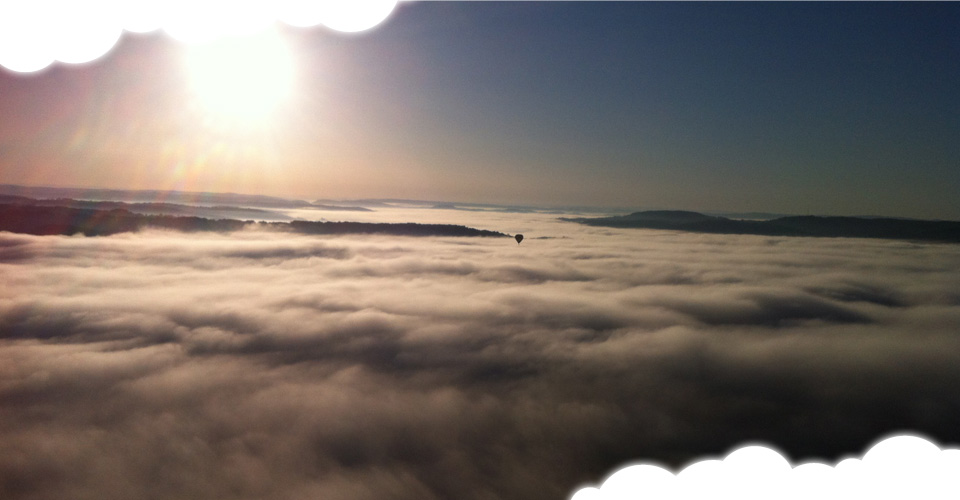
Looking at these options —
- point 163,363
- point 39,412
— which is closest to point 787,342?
point 163,363

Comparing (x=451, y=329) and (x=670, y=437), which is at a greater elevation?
(x=451, y=329)

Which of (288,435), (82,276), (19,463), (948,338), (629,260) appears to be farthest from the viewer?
(629,260)

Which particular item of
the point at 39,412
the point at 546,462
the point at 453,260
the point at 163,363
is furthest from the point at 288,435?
the point at 453,260

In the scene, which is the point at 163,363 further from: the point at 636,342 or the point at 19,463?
the point at 636,342

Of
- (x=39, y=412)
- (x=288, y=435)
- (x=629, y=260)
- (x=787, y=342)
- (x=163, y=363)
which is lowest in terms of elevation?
(x=288, y=435)

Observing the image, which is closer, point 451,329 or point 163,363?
point 163,363

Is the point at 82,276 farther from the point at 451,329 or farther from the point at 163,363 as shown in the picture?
the point at 451,329

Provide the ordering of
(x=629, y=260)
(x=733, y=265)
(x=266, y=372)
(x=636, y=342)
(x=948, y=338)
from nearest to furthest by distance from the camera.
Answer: (x=266, y=372) < (x=636, y=342) < (x=948, y=338) < (x=733, y=265) < (x=629, y=260)
